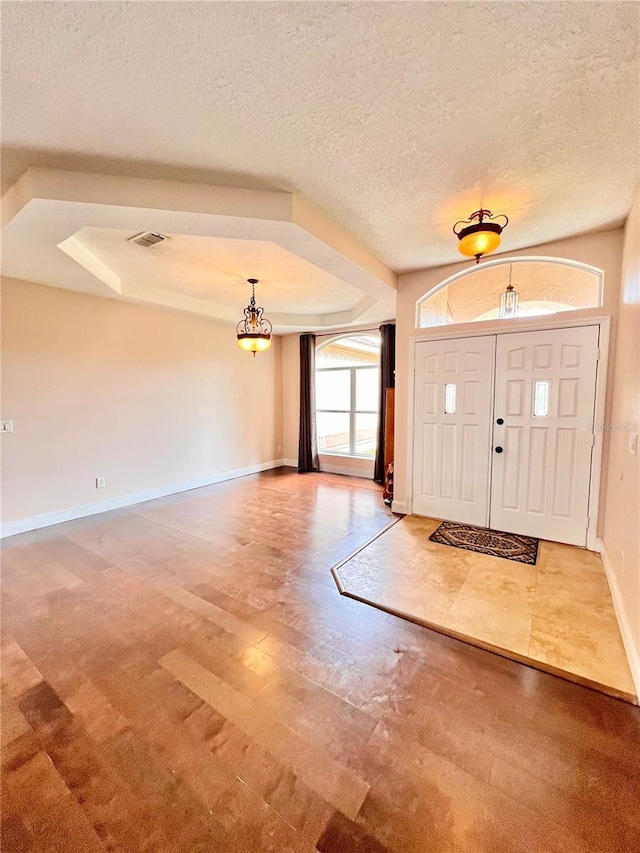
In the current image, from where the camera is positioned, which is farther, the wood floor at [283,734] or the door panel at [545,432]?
the door panel at [545,432]

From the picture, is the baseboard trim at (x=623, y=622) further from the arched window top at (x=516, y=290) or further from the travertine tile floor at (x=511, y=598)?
the arched window top at (x=516, y=290)

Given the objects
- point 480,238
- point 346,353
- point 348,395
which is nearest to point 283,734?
point 480,238

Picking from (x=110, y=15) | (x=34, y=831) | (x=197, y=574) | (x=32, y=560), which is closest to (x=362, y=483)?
(x=197, y=574)

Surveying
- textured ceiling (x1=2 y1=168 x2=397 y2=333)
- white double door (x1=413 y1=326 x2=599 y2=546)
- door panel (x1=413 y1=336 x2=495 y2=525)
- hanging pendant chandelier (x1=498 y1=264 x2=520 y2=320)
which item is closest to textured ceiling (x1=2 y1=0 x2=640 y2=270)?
textured ceiling (x1=2 y1=168 x2=397 y2=333)

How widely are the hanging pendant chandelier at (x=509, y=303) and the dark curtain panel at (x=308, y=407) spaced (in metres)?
3.78

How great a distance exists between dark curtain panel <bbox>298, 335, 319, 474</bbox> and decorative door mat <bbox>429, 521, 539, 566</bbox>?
11.5 feet

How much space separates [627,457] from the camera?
241cm

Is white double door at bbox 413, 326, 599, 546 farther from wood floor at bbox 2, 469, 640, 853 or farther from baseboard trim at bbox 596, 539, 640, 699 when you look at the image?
wood floor at bbox 2, 469, 640, 853

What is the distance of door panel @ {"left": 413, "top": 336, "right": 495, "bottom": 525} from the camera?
3.79 metres

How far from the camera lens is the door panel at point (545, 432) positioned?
3.29m

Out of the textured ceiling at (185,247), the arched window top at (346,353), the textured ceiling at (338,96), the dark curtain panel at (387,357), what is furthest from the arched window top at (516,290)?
the arched window top at (346,353)

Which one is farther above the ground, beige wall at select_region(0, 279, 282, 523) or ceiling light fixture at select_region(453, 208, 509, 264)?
ceiling light fixture at select_region(453, 208, 509, 264)

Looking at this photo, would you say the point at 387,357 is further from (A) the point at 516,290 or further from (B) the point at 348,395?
(A) the point at 516,290

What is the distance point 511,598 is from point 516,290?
3.04 meters
